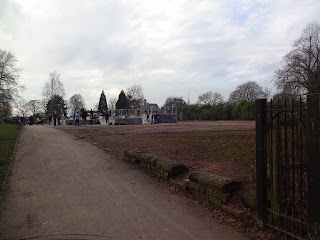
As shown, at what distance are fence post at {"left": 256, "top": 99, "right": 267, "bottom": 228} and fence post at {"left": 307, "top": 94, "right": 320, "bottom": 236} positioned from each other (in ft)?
2.55

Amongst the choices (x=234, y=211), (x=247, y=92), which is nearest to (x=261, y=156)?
(x=234, y=211)

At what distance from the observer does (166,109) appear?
1725 inches

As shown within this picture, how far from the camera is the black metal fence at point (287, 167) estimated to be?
3256 mm

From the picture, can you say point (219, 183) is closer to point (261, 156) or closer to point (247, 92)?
point (261, 156)

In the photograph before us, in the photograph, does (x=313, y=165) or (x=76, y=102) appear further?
(x=76, y=102)

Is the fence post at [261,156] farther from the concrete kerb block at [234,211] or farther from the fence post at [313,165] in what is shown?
the fence post at [313,165]

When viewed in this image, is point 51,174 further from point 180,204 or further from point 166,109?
point 166,109

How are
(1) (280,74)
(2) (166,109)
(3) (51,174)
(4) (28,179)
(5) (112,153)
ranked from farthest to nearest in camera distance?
(2) (166,109)
(1) (280,74)
(5) (112,153)
(3) (51,174)
(4) (28,179)

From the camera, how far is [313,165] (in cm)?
324

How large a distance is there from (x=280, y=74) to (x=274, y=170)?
126 ft

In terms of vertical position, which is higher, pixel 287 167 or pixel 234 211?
pixel 287 167

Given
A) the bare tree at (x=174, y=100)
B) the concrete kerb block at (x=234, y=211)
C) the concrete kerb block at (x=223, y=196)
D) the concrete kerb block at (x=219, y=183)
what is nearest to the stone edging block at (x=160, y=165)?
the concrete kerb block at (x=219, y=183)

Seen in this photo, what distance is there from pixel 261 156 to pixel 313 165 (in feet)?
3.02

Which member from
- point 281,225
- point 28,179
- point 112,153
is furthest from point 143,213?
point 112,153
